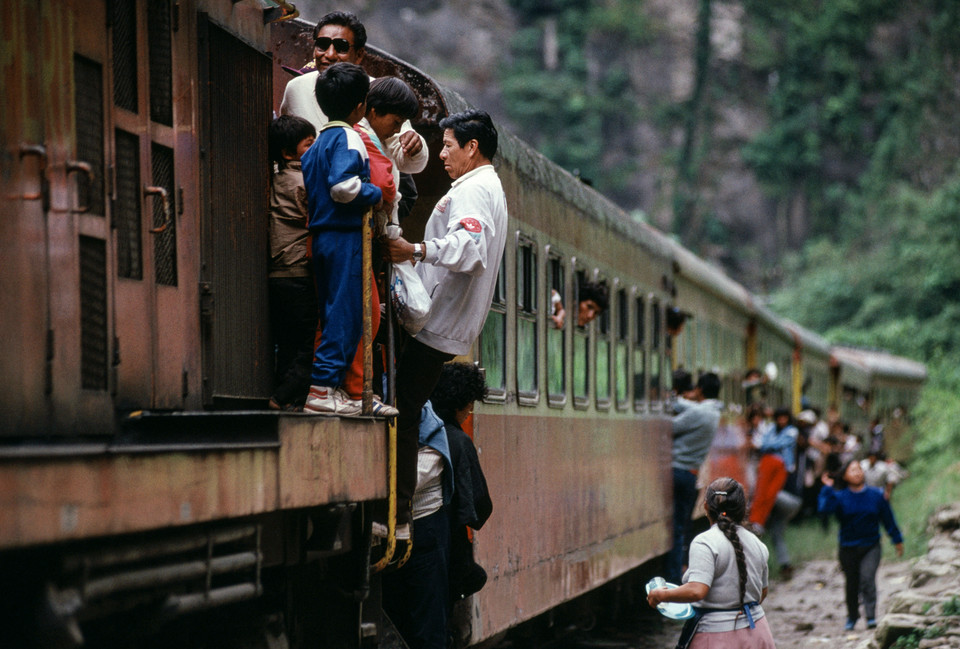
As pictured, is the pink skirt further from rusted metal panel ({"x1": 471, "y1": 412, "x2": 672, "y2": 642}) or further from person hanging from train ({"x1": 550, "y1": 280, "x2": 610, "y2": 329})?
person hanging from train ({"x1": 550, "y1": 280, "x2": 610, "y2": 329})

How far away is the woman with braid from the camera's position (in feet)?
20.4

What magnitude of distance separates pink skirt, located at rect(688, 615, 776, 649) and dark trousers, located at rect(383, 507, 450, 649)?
115 centimetres

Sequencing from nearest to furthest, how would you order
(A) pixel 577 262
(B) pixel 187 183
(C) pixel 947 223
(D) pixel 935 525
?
(B) pixel 187 183
(A) pixel 577 262
(D) pixel 935 525
(C) pixel 947 223

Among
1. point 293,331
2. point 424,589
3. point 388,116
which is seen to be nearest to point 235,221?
point 293,331

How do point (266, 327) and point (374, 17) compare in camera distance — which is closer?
point (266, 327)

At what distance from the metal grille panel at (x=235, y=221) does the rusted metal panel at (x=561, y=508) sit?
1929mm

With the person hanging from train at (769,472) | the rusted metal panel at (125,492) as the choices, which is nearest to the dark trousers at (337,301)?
the rusted metal panel at (125,492)

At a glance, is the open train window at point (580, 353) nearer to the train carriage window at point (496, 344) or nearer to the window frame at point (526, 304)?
the window frame at point (526, 304)

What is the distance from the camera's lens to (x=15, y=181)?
3779 mm

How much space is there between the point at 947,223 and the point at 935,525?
2579 centimetres

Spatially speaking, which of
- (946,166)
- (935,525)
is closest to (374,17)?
(946,166)

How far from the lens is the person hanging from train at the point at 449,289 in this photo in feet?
18.3

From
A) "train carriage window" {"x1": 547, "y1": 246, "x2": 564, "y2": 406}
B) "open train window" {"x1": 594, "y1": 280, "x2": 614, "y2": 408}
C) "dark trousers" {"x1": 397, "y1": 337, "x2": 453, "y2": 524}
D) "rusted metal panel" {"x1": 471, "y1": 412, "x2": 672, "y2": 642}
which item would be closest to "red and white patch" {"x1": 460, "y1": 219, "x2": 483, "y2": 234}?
"dark trousers" {"x1": 397, "y1": 337, "x2": 453, "y2": 524}

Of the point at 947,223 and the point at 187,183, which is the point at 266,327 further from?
the point at 947,223
